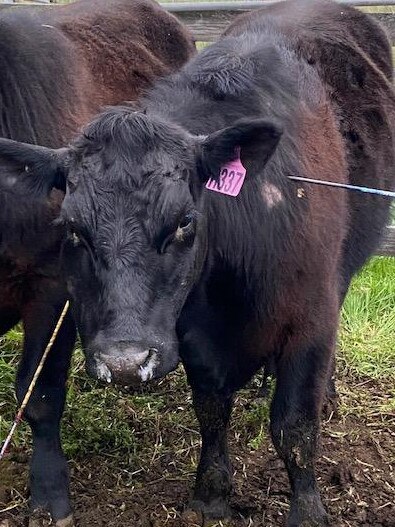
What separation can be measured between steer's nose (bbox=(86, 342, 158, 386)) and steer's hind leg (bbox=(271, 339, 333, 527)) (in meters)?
0.87

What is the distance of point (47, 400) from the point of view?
3.67 m

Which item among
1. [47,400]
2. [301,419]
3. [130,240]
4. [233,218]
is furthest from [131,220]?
[47,400]

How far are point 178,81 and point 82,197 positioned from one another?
88cm

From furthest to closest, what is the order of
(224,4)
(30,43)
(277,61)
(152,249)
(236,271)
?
(224,4) → (30,43) → (277,61) → (236,271) → (152,249)

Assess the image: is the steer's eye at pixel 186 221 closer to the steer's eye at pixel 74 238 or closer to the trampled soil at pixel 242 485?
the steer's eye at pixel 74 238

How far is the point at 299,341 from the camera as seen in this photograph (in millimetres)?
3338

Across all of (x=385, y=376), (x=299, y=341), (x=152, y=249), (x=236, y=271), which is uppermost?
(x=152, y=249)

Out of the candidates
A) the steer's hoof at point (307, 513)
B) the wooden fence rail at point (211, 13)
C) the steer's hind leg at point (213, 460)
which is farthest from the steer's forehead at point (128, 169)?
the wooden fence rail at point (211, 13)

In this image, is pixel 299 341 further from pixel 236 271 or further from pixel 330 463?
pixel 330 463

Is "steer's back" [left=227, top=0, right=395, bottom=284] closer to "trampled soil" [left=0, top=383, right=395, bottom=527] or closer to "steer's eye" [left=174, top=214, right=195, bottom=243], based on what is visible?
"trampled soil" [left=0, top=383, right=395, bottom=527]

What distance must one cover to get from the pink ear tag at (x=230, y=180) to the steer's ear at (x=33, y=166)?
49 cm

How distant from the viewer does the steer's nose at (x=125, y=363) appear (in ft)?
8.37

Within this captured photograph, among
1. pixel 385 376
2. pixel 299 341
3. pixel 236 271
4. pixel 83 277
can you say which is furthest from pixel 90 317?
pixel 385 376

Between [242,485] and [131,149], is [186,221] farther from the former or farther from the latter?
[242,485]
